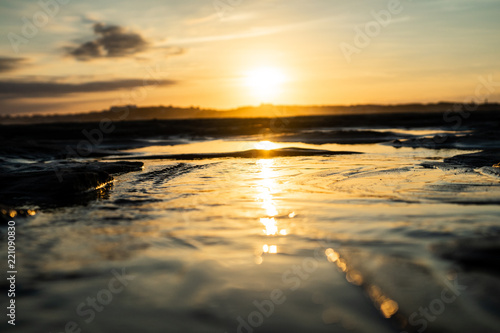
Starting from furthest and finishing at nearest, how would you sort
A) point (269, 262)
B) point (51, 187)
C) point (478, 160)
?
point (478, 160), point (51, 187), point (269, 262)

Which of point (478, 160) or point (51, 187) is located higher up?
point (478, 160)

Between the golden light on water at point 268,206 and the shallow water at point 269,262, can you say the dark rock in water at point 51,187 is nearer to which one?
the shallow water at point 269,262


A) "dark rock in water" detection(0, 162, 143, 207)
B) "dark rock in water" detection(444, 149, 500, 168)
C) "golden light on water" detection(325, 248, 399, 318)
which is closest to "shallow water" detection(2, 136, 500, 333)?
"golden light on water" detection(325, 248, 399, 318)

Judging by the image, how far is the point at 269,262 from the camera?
4988mm

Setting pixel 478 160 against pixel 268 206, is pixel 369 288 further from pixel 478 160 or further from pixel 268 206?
pixel 478 160

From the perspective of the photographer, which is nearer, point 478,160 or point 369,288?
point 369,288

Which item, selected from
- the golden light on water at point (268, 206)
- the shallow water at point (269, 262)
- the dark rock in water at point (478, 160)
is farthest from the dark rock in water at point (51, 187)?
the dark rock in water at point (478, 160)

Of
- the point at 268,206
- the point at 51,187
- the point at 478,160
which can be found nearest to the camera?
the point at 268,206

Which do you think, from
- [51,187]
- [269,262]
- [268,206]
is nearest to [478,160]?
[268,206]

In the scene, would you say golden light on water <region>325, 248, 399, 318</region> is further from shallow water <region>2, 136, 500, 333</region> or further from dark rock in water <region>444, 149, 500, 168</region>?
dark rock in water <region>444, 149, 500, 168</region>

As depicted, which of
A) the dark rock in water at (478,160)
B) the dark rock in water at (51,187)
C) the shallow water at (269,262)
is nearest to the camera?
the shallow water at (269,262)

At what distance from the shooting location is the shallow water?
3.74 m

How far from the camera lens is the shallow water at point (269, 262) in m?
3.74

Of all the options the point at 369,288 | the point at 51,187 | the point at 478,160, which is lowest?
the point at 369,288
